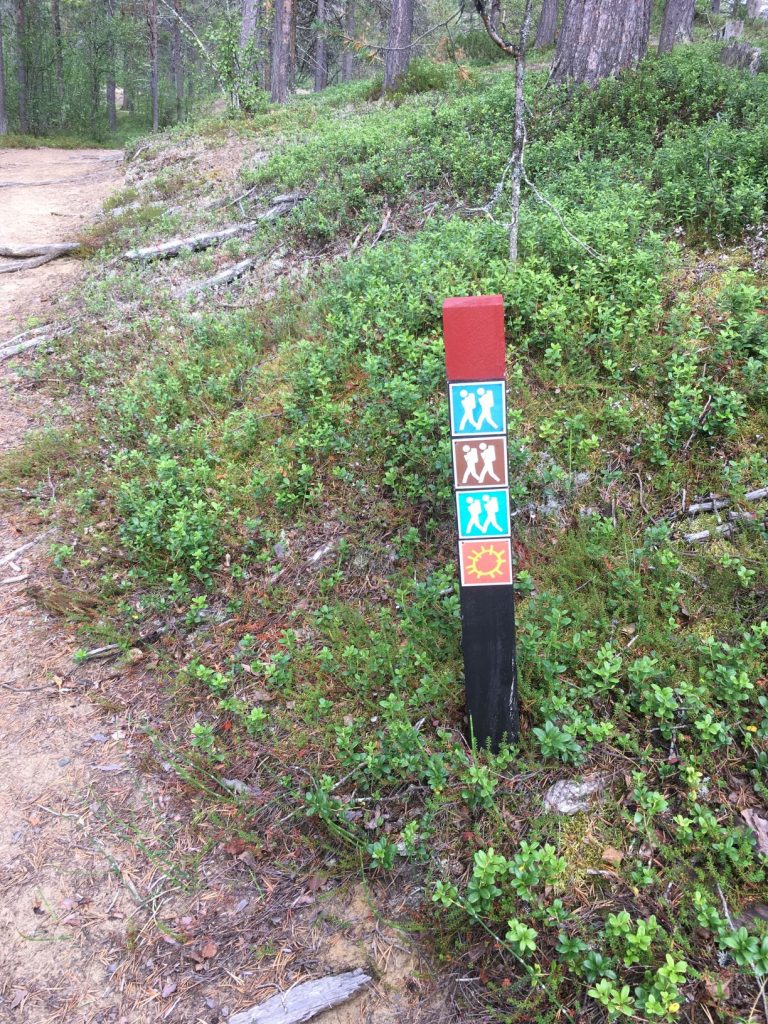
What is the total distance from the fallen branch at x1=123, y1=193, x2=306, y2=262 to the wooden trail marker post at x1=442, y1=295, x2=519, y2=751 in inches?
321

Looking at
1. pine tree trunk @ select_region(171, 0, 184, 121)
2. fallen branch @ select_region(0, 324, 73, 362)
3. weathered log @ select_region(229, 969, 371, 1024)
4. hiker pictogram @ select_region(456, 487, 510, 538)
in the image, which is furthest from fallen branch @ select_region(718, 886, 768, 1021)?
pine tree trunk @ select_region(171, 0, 184, 121)

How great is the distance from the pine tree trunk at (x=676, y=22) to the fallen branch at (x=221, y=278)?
37.4ft

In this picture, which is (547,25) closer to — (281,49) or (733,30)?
(733,30)

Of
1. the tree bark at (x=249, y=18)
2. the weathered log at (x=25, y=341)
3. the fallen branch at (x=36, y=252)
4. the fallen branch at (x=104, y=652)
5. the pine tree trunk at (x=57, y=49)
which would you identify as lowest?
the fallen branch at (x=104, y=652)

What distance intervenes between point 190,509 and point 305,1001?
342cm

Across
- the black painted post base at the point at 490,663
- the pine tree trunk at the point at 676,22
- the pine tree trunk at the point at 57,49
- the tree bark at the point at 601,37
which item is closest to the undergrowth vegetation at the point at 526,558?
the black painted post base at the point at 490,663

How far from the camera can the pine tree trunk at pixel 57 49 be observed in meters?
33.1

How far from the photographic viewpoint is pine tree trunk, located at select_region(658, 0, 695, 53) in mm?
14788

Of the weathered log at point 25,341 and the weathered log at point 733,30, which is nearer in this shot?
the weathered log at point 25,341

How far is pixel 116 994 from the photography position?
297cm

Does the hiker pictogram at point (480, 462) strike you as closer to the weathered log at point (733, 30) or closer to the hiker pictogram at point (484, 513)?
the hiker pictogram at point (484, 513)

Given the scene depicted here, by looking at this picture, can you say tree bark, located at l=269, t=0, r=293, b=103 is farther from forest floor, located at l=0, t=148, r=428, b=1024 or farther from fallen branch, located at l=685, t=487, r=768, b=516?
fallen branch, located at l=685, t=487, r=768, b=516

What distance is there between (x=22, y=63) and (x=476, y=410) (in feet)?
131

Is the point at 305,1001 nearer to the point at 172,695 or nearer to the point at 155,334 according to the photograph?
the point at 172,695
